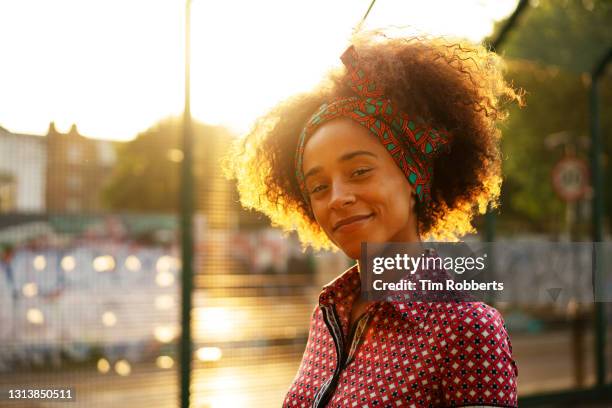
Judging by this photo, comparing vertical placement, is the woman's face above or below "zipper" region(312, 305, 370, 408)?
above

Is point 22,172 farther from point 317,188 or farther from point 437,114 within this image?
point 437,114

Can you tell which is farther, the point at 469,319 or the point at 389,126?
the point at 389,126

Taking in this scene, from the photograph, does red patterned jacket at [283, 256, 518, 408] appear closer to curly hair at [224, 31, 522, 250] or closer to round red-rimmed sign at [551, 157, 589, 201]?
curly hair at [224, 31, 522, 250]

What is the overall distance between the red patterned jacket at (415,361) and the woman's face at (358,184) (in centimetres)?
18

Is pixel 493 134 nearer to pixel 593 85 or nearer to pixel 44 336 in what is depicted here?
pixel 44 336

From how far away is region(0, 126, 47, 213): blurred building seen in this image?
15.9 ft

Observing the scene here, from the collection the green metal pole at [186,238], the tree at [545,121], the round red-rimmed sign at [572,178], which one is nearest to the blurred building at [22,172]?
the green metal pole at [186,238]

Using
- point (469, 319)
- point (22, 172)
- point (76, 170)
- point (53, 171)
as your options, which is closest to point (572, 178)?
point (76, 170)

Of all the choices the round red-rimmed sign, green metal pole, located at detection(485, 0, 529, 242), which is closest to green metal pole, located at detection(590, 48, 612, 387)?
the round red-rimmed sign

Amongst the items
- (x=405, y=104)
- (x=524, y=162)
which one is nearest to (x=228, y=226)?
(x=405, y=104)

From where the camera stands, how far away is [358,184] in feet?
4.95

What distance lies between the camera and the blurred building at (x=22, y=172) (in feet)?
15.9

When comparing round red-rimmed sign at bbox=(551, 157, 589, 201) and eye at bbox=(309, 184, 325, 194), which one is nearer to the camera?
eye at bbox=(309, 184, 325, 194)

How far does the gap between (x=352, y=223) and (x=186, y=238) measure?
2.56 m
